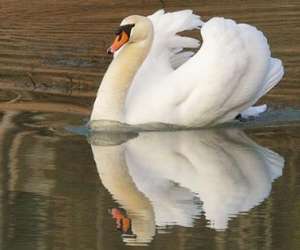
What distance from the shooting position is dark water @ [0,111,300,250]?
8.12 metres

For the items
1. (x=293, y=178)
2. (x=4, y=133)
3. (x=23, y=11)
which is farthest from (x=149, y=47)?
(x=23, y=11)

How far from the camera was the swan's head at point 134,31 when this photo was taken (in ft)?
37.6

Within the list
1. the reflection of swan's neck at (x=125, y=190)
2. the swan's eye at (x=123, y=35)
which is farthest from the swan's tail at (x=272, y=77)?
the reflection of swan's neck at (x=125, y=190)

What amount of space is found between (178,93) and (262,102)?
1939mm

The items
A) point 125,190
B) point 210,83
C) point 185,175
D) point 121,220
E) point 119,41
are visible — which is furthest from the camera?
point 119,41

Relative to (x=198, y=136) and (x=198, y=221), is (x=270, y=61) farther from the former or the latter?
(x=198, y=221)

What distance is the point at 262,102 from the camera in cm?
1287

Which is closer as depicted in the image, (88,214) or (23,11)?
(88,214)

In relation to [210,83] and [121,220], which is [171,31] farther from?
[121,220]

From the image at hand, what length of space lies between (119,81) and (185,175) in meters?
1.91

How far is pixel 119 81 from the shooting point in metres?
11.5

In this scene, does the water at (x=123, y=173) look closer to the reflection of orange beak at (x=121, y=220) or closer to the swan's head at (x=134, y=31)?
the reflection of orange beak at (x=121, y=220)

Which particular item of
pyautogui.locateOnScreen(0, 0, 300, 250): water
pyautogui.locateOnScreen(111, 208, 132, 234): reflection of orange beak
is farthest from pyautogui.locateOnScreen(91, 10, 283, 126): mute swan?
pyautogui.locateOnScreen(111, 208, 132, 234): reflection of orange beak

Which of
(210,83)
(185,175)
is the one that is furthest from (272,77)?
(185,175)
